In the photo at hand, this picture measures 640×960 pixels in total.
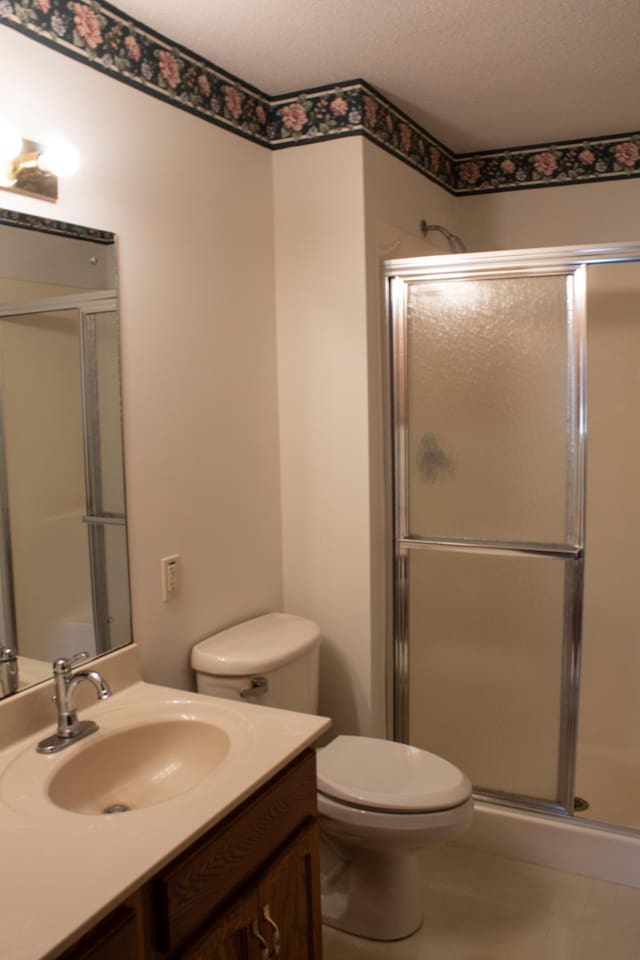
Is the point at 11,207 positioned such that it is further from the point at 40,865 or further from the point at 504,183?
the point at 504,183

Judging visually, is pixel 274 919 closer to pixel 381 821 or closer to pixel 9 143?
pixel 381 821

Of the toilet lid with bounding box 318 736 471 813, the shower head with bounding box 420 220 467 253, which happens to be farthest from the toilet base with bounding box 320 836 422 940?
the shower head with bounding box 420 220 467 253

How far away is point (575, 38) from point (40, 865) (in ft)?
7.28

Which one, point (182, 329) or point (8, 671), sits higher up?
point (182, 329)

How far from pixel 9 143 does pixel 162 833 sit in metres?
1.33

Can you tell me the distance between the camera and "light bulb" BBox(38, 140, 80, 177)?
1.62m

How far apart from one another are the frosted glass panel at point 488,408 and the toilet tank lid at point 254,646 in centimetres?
53

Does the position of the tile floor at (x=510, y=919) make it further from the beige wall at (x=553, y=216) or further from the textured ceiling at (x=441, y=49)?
the textured ceiling at (x=441, y=49)

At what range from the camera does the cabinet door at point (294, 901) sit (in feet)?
4.70

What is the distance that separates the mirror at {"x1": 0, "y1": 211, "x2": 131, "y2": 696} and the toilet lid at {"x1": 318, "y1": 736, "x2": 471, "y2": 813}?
2.20 ft

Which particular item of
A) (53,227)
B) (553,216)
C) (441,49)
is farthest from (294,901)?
(553,216)

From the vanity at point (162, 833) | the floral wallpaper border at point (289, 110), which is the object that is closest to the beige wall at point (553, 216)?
the floral wallpaper border at point (289, 110)

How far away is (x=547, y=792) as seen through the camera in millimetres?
2463

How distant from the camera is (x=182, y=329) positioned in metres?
2.06
